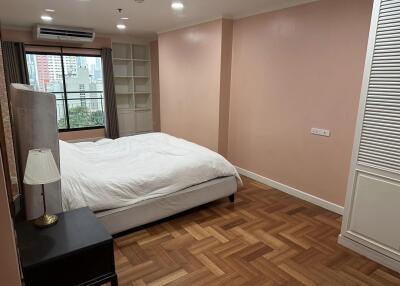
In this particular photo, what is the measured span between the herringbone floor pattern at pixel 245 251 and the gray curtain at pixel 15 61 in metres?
4.32

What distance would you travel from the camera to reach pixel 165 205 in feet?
9.35

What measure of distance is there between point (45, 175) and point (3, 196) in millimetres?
928

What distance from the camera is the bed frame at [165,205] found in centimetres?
255

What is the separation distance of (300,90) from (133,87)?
4.52m

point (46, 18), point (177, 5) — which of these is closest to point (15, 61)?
point (46, 18)

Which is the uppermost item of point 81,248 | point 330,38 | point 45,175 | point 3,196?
point 330,38

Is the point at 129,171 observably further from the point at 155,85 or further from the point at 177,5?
the point at 155,85

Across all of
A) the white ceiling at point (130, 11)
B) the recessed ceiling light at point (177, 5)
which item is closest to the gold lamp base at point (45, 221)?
the white ceiling at point (130, 11)

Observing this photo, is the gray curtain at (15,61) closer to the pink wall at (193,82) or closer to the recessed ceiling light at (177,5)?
the pink wall at (193,82)

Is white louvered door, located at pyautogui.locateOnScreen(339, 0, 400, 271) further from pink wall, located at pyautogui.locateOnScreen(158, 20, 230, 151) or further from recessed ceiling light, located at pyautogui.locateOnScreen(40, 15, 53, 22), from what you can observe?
recessed ceiling light, located at pyautogui.locateOnScreen(40, 15, 53, 22)

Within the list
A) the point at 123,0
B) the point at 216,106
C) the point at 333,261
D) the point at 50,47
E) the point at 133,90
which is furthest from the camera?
the point at 133,90

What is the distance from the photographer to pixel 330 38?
301 cm

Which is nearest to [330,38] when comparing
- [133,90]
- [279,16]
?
[279,16]

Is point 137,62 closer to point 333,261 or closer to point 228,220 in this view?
point 228,220
